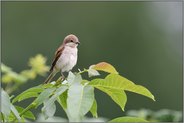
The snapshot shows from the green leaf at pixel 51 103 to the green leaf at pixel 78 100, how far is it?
36 mm

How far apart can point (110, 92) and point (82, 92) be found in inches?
6.6

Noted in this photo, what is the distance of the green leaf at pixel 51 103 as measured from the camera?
2547 millimetres

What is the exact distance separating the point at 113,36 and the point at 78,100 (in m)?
18.4

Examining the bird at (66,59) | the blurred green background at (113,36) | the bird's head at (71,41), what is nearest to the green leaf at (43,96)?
the bird's head at (71,41)

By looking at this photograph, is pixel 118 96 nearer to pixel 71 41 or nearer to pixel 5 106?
pixel 5 106

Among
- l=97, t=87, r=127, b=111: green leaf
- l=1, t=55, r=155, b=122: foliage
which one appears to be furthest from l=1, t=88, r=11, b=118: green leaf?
l=97, t=87, r=127, b=111: green leaf

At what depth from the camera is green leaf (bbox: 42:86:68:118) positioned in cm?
255

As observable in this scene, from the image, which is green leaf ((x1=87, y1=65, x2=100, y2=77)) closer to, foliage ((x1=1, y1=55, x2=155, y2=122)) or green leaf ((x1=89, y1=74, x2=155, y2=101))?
foliage ((x1=1, y1=55, x2=155, y2=122))

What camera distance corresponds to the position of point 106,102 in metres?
15.8

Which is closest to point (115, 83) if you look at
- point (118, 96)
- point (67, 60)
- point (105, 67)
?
point (118, 96)

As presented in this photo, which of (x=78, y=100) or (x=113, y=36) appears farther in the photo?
(x=113, y=36)

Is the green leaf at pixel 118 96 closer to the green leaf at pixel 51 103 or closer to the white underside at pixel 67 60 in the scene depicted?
the green leaf at pixel 51 103

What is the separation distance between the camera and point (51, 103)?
2.57m

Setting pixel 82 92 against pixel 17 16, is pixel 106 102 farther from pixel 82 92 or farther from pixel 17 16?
pixel 82 92
